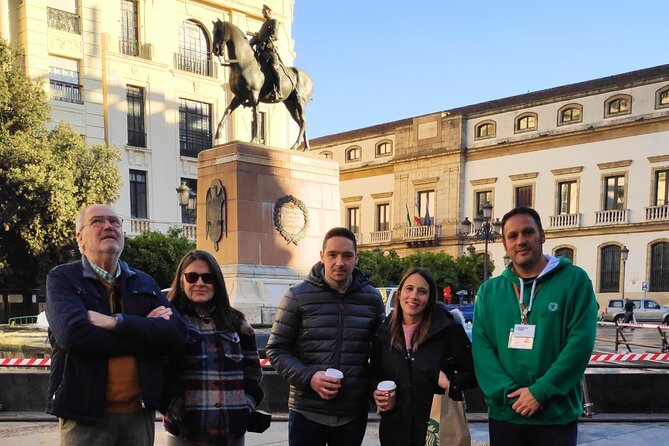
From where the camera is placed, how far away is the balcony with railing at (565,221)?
1613 inches

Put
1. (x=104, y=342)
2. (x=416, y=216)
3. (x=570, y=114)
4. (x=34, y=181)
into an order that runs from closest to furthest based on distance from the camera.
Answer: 1. (x=104, y=342)
2. (x=34, y=181)
3. (x=570, y=114)
4. (x=416, y=216)

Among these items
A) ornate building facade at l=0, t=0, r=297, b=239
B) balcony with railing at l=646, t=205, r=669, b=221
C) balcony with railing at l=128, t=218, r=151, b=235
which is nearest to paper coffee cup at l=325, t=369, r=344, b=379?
ornate building facade at l=0, t=0, r=297, b=239

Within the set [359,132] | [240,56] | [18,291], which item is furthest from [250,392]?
[359,132]

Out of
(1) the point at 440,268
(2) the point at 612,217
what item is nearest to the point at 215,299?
(1) the point at 440,268

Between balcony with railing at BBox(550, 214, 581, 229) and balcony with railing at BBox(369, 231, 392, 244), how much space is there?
44.3 ft

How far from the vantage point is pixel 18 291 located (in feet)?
88.5

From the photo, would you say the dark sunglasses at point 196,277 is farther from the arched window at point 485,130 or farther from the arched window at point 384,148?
the arched window at point 384,148

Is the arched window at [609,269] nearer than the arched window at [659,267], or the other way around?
the arched window at [659,267]

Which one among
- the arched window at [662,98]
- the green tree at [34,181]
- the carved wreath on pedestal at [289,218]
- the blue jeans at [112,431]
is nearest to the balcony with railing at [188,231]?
the green tree at [34,181]

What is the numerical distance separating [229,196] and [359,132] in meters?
41.8

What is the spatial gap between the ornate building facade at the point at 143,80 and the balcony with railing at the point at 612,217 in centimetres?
2132

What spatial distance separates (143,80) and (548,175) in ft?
90.8

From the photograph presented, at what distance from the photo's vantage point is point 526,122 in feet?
143

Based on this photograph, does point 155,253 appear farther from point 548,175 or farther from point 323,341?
point 548,175
